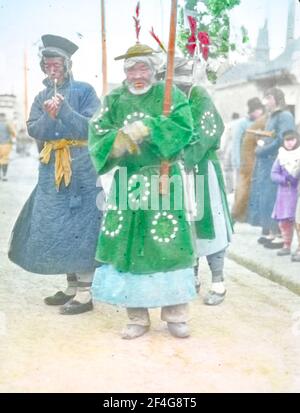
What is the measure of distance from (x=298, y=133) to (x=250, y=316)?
5.43 feet

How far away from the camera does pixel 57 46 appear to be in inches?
154

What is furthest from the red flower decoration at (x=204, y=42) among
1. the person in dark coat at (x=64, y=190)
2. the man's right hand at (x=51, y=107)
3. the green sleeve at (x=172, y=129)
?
the man's right hand at (x=51, y=107)

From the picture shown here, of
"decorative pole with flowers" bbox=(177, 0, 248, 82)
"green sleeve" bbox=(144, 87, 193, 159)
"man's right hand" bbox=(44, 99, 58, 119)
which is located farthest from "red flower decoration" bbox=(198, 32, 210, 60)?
"man's right hand" bbox=(44, 99, 58, 119)

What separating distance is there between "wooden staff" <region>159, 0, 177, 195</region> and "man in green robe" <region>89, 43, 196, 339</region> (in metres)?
0.03

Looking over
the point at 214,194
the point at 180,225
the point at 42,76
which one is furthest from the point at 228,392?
the point at 42,76

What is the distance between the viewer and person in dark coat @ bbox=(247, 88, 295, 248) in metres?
4.90

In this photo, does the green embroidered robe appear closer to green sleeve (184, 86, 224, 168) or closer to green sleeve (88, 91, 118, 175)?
green sleeve (88, 91, 118, 175)

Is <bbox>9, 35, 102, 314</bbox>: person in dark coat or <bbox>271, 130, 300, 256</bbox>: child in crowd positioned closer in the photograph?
<bbox>9, 35, 102, 314</bbox>: person in dark coat

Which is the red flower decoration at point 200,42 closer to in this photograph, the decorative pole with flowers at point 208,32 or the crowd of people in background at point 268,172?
the decorative pole with flowers at point 208,32

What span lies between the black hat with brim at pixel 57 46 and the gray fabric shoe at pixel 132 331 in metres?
1.61

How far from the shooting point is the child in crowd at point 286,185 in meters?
5.05

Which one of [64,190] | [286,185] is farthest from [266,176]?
[64,190]
